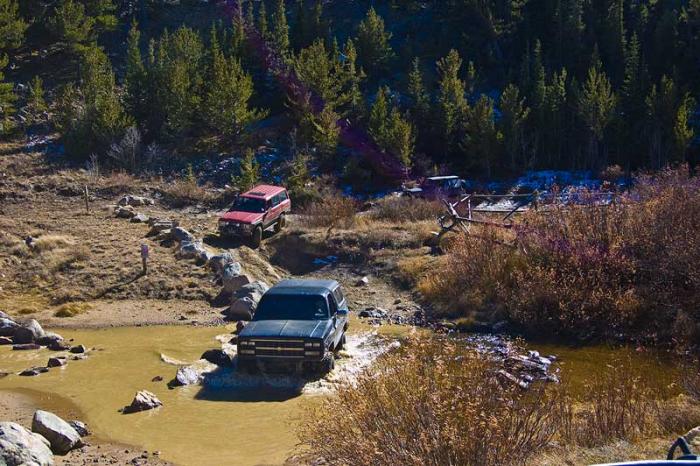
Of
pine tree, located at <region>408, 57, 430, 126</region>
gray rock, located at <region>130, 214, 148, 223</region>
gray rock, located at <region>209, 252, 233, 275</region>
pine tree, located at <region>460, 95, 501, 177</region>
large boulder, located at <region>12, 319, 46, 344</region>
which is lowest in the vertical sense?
large boulder, located at <region>12, 319, 46, 344</region>

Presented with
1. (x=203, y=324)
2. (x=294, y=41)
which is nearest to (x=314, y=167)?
(x=294, y=41)

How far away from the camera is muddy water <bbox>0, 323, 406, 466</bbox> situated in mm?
12266

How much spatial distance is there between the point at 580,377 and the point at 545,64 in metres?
38.6

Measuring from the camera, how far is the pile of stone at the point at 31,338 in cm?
1798

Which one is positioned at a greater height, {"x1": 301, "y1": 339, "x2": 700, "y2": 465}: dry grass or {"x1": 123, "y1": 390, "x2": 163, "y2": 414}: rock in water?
{"x1": 301, "y1": 339, "x2": 700, "y2": 465}: dry grass

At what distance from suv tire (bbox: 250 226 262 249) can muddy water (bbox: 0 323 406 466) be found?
7.47 metres

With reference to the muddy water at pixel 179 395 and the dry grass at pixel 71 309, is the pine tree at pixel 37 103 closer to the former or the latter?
the dry grass at pixel 71 309

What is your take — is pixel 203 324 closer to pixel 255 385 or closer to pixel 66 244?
pixel 255 385

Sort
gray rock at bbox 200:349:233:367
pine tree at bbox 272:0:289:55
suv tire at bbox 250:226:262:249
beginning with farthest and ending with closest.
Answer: pine tree at bbox 272:0:289:55
suv tire at bbox 250:226:262:249
gray rock at bbox 200:349:233:367

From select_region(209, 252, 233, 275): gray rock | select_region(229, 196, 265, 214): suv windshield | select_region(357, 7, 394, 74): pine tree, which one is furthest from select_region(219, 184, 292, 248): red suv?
select_region(357, 7, 394, 74): pine tree

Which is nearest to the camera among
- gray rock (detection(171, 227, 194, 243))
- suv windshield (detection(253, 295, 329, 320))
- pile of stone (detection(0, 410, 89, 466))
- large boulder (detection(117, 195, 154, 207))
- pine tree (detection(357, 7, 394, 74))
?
pile of stone (detection(0, 410, 89, 466))

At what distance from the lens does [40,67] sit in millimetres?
55062

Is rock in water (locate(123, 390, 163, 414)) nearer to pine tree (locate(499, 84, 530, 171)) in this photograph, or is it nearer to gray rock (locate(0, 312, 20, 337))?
gray rock (locate(0, 312, 20, 337))

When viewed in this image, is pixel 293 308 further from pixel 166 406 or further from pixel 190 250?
pixel 190 250
